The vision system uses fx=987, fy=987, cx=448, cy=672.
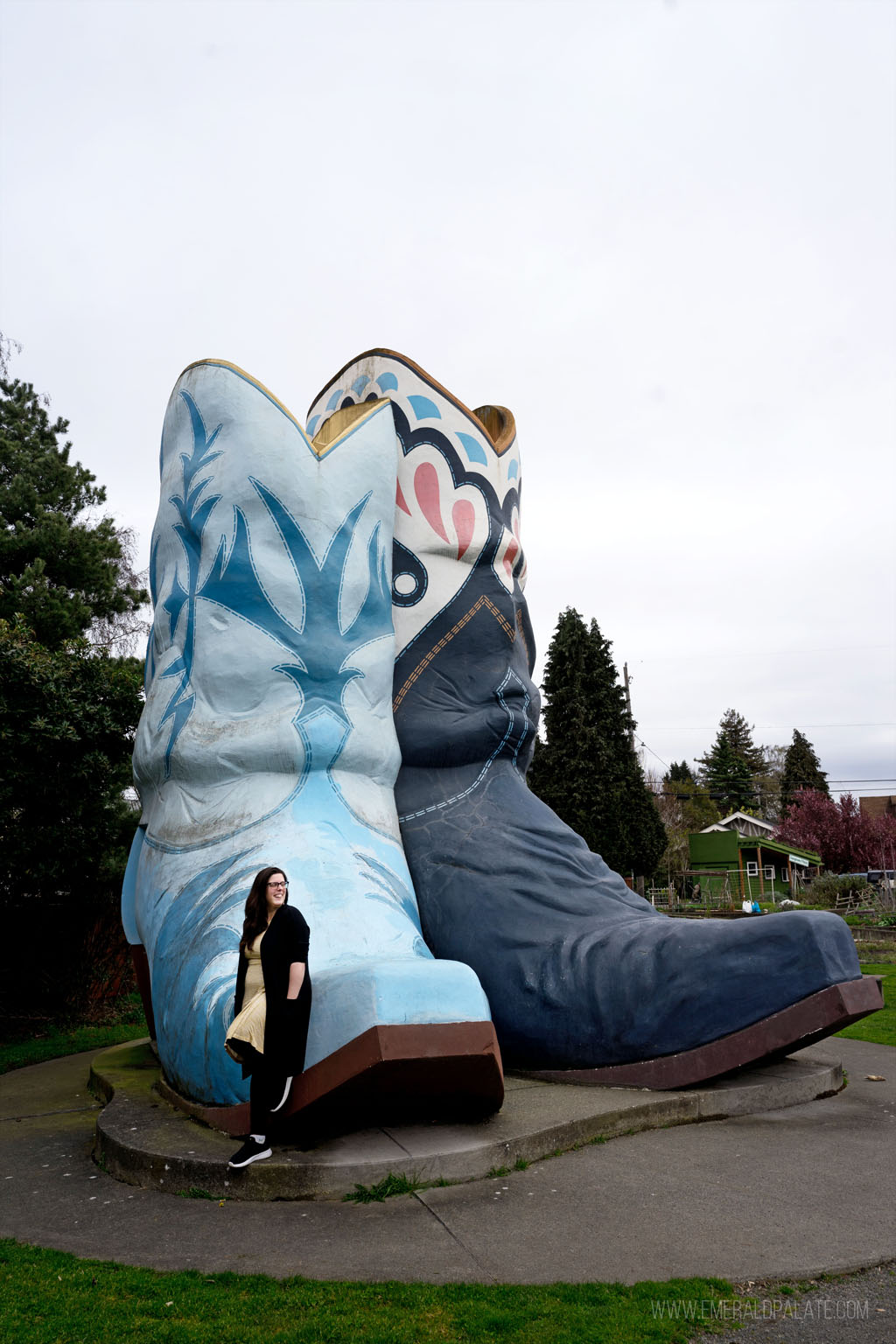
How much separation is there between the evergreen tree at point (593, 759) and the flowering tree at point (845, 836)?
24.4 feet

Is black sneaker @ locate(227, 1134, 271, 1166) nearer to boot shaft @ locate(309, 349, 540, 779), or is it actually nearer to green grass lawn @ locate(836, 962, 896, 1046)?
boot shaft @ locate(309, 349, 540, 779)

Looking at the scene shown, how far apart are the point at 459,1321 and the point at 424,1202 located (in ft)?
2.62

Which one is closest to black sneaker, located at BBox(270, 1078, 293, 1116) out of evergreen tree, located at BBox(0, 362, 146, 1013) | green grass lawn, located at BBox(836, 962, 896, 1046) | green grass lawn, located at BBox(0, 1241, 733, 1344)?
green grass lawn, located at BBox(0, 1241, 733, 1344)

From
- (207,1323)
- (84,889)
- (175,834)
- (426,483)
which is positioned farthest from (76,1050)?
(207,1323)

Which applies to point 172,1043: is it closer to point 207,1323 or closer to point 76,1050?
point 207,1323

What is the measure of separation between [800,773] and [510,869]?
157 feet

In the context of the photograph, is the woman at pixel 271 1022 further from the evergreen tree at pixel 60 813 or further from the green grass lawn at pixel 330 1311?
the evergreen tree at pixel 60 813

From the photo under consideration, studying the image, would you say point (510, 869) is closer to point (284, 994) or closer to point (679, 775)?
point (284, 994)

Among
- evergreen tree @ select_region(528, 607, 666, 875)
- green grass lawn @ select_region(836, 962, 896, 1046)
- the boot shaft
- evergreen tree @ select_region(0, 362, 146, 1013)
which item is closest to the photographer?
the boot shaft

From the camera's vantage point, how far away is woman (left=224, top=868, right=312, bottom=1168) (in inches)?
124

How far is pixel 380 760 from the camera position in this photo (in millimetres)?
5086

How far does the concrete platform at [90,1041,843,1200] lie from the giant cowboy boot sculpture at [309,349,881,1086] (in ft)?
0.68

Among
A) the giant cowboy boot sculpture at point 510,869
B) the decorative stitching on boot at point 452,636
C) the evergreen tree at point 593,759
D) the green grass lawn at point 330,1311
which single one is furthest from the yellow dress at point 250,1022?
the evergreen tree at point 593,759

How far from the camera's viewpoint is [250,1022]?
3.17m
